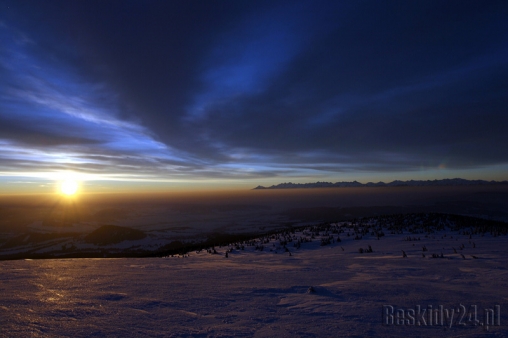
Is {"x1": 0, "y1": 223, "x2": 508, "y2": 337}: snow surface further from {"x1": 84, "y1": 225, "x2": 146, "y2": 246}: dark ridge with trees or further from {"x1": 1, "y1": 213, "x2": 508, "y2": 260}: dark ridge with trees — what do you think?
{"x1": 84, "y1": 225, "x2": 146, "y2": 246}: dark ridge with trees

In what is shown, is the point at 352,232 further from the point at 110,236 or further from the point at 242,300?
the point at 110,236

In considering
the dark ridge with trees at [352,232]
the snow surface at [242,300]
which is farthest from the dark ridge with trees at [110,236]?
the snow surface at [242,300]

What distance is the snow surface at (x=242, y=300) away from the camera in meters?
2.45

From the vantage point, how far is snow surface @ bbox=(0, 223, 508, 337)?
2447mm

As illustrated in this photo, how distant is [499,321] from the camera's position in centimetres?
250

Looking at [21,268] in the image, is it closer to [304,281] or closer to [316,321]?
[304,281]

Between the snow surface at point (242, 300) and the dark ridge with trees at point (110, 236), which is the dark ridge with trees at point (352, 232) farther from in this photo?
the dark ridge with trees at point (110, 236)

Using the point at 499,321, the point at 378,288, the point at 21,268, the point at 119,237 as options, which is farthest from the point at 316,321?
the point at 119,237

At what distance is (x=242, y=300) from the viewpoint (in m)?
3.28

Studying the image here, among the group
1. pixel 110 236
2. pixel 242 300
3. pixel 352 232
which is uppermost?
pixel 242 300

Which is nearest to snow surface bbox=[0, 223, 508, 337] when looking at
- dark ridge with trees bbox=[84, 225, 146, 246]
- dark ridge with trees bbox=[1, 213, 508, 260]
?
dark ridge with trees bbox=[1, 213, 508, 260]

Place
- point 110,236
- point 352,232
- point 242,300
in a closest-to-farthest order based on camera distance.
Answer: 1. point 242,300
2. point 352,232
3. point 110,236

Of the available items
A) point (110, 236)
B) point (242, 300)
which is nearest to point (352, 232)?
point (242, 300)

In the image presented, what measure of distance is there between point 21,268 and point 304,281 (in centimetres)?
554
